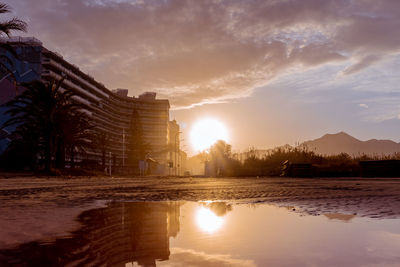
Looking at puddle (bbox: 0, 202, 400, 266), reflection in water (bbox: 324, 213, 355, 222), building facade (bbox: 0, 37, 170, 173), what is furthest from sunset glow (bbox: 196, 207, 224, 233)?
building facade (bbox: 0, 37, 170, 173)

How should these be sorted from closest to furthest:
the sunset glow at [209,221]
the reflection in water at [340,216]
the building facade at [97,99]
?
the sunset glow at [209,221], the reflection in water at [340,216], the building facade at [97,99]

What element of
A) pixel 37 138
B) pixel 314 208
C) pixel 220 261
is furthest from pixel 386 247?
pixel 37 138

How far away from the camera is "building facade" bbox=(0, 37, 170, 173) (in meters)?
80.6

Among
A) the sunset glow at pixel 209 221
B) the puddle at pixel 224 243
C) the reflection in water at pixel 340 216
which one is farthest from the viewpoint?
the reflection in water at pixel 340 216

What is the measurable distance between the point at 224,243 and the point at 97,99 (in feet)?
367

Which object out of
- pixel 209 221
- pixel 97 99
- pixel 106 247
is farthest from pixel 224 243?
pixel 97 99

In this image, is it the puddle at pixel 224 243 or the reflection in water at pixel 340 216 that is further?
the reflection in water at pixel 340 216

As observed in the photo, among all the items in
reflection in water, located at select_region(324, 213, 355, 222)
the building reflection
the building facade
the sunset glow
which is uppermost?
the building facade

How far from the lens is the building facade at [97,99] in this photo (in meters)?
80.6

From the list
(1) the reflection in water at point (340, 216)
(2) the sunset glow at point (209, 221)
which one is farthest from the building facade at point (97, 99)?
(1) the reflection in water at point (340, 216)

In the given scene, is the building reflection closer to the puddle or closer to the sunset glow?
the puddle

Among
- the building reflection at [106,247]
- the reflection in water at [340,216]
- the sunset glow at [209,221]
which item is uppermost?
the building reflection at [106,247]

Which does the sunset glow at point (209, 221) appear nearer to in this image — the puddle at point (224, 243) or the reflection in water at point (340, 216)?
the puddle at point (224, 243)

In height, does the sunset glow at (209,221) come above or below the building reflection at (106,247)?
below
